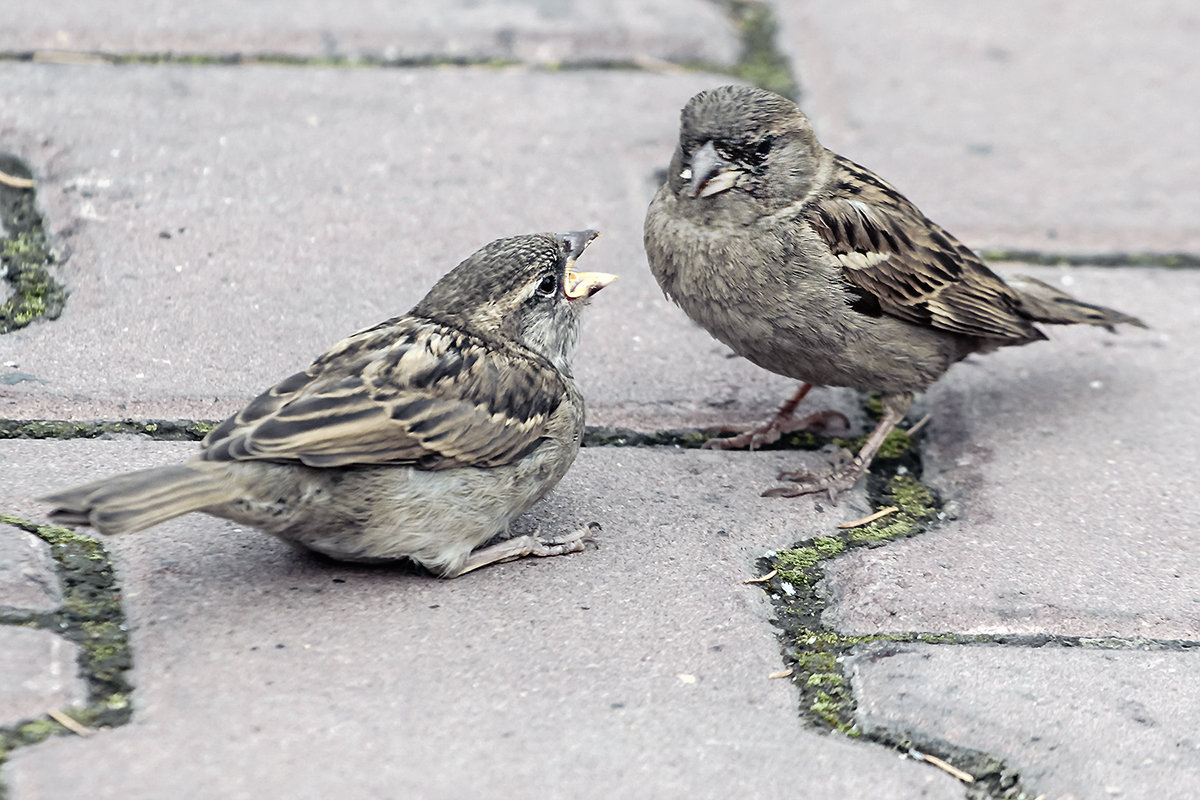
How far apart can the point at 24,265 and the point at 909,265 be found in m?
2.24

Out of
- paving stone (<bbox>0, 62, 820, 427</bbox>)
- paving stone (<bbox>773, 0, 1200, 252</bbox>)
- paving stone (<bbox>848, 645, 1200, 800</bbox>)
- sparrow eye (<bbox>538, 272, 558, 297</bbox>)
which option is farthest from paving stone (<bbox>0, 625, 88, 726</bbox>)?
paving stone (<bbox>773, 0, 1200, 252</bbox>)

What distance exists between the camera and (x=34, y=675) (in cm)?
225

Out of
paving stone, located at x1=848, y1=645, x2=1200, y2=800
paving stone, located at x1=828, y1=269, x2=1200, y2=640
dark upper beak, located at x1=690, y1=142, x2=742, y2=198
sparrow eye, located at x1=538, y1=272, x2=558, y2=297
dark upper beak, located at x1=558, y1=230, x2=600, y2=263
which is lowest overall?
paving stone, located at x1=848, y1=645, x2=1200, y2=800

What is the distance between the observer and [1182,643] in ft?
9.05

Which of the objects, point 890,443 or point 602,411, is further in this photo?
point 890,443

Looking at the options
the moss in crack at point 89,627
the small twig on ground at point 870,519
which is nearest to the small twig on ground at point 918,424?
the small twig on ground at point 870,519

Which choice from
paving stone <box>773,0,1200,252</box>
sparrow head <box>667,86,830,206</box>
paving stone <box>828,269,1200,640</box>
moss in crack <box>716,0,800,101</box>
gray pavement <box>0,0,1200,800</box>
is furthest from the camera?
moss in crack <box>716,0,800,101</box>

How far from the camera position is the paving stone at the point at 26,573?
2.44m

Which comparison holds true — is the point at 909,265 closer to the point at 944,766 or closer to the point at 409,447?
the point at 409,447

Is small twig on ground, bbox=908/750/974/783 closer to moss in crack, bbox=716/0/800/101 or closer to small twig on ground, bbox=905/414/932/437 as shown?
small twig on ground, bbox=905/414/932/437

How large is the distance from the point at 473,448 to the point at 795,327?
3.51 ft

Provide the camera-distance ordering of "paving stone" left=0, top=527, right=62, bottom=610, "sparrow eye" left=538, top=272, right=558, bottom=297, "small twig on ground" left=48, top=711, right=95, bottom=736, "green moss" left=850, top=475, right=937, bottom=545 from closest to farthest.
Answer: "small twig on ground" left=48, top=711, right=95, bottom=736 → "paving stone" left=0, top=527, right=62, bottom=610 → "green moss" left=850, top=475, right=937, bottom=545 → "sparrow eye" left=538, top=272, right=558, bottom=297

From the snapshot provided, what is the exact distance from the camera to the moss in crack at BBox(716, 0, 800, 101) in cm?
491

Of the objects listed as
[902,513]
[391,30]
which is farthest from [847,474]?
[391,30]
